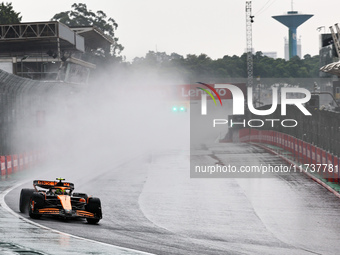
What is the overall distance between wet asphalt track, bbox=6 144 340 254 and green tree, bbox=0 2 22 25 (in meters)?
71.1

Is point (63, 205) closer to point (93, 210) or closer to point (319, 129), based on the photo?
point (93, 210)

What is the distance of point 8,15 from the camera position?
320 ft

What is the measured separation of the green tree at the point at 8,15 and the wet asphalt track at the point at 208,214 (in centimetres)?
7105

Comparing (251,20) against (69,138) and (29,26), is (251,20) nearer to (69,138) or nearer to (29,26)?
(29,26)

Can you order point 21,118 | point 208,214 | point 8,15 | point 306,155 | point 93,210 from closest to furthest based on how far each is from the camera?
1. point 93,210
2. point 208,214
3. point 306,155
4. point 21,118
5. point 8,15

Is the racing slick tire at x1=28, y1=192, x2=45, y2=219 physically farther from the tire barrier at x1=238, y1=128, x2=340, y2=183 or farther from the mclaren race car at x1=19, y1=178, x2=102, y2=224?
the tire barrier at x1=238, y1=128, x2=340, y2=183

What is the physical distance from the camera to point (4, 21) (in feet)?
316

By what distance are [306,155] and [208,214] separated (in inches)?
573

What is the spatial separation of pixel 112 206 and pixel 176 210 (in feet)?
6.24

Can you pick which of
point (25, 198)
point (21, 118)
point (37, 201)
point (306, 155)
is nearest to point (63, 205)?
point (37, 201)

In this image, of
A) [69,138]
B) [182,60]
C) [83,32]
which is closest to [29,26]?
[83,32]

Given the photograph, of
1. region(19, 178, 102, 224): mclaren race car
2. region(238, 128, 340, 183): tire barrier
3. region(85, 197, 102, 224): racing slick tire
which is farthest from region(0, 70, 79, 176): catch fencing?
region(85, 197, 102, 224): racing slick tire

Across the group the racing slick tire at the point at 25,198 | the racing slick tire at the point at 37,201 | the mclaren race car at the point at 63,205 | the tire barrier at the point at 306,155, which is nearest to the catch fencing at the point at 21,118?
the racing slick tire at the point at 25,198

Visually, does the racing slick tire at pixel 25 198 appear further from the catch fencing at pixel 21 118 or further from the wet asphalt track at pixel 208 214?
the catch fencing at pixel 21 118
